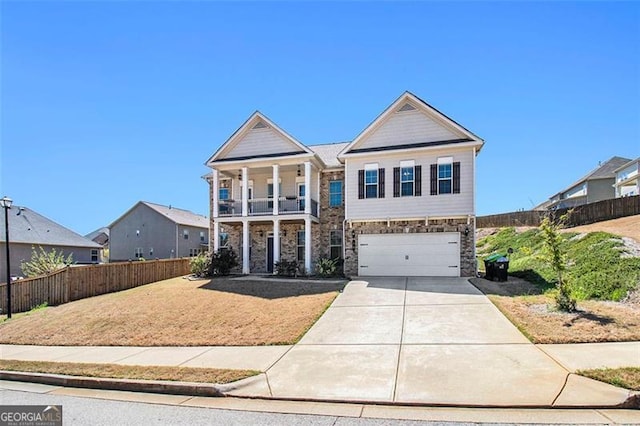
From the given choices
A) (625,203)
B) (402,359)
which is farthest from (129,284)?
(625,203)

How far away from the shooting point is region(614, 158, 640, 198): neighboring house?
36719mm

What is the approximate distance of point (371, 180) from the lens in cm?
1803

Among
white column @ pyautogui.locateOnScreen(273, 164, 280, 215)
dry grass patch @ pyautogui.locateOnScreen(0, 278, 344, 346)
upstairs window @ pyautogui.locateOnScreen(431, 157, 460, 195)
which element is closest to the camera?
dry grass patch @ pyautogui.locateOnScreen(0, 278, 344, 346)

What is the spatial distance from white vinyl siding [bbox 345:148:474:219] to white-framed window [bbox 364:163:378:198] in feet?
0.72

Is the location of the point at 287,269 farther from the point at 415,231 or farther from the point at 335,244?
the point at 415,231

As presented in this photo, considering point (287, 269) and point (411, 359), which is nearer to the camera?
point (411, 359)

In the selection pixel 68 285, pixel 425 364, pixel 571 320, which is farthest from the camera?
pixel 68 285

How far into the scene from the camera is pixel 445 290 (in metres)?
13.7

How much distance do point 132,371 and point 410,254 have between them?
12872 mm

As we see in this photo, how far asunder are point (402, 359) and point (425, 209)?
1071cm

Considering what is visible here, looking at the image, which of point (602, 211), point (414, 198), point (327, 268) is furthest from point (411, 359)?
point (602, 211)

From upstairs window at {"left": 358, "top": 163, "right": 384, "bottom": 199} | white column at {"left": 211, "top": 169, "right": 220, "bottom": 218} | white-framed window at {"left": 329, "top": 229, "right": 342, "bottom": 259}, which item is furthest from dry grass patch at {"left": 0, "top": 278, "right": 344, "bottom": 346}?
white column at {"left": 211, "top": 169, "right": 220, "bottom": 218}

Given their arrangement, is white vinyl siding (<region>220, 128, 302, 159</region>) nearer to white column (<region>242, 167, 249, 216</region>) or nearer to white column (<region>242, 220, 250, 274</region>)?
white column (<region>242, 167, 249, 216</region>)

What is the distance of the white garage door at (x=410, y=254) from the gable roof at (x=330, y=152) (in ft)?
15.9
